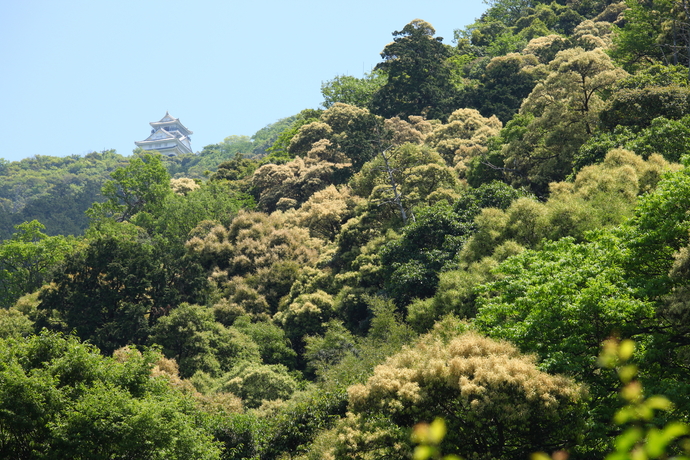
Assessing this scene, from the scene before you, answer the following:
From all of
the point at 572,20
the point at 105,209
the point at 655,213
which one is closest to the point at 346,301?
the point at 655,213

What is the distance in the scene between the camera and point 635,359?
1235cm

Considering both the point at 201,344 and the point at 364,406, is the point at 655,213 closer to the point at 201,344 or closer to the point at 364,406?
the point at 364,406

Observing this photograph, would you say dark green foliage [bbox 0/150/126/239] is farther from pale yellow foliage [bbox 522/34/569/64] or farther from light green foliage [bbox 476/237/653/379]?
light green foliage [bbox 476/237/653/379]

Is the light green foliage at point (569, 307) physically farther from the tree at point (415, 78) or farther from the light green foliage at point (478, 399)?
the tree at point (415, 78)

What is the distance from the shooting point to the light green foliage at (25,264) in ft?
155

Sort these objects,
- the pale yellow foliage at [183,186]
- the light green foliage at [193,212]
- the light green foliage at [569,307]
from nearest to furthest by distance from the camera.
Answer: the light green foliage at [569,307], the light green foliage at [193,212], the pale yellow foliage at [183,186]

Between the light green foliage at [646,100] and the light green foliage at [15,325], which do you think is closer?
the light green foliage at [646,100]

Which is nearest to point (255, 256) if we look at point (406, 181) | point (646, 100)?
point (406, 181)

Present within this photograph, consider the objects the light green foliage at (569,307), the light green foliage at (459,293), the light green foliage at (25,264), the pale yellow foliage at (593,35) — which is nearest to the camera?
the light green foliage at (569,307)

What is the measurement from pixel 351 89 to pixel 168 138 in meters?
107

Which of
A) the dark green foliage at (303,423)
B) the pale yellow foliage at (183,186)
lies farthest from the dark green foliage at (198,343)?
the pale yellow foliage at (183,186)

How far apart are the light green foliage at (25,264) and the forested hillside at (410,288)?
0.24 metres

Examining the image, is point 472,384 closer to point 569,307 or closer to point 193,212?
point 569,307

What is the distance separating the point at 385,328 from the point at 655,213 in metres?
14.2
